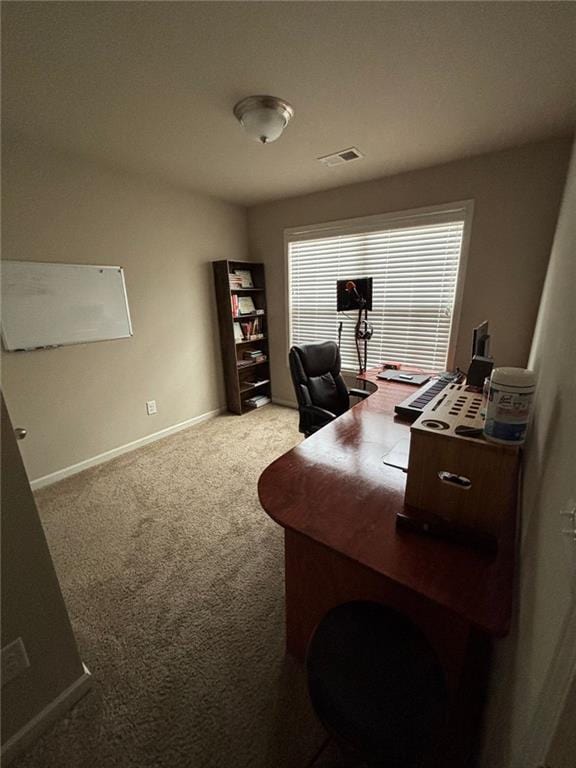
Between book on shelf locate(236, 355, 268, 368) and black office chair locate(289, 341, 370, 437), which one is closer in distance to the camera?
black office chair locate(289, 341, 370, 437)

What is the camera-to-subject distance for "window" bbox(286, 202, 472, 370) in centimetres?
274

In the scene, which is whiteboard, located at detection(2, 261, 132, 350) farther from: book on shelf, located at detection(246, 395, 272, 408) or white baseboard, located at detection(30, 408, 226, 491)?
book on shelf, located at detection(246, 395, 272, 408)

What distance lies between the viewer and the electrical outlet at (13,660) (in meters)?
0.95

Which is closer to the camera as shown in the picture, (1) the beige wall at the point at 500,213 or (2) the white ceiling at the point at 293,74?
(2) the white ceiling at the point at 293,74

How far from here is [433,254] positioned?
2.79m

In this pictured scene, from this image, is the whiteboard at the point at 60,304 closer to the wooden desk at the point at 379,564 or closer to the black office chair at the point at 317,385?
the black office chair at the point at 317,385

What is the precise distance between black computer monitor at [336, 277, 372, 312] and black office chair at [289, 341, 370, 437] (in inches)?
26.9

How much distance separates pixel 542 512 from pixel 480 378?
116cm

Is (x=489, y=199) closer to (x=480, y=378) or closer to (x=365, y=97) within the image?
(x=365, y=97)

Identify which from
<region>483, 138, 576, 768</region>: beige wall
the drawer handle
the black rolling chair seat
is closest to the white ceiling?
<region>483, 138, 576, 768</region>: beige wall

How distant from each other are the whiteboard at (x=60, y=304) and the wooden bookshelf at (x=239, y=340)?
1061mm

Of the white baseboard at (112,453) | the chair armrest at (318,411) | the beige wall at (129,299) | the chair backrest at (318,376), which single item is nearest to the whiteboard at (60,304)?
the beige wall at (129,299)

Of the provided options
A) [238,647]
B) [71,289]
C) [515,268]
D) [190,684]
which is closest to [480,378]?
[515,268]

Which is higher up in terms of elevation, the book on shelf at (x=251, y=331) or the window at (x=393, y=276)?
the window at (x=393, y=276)
